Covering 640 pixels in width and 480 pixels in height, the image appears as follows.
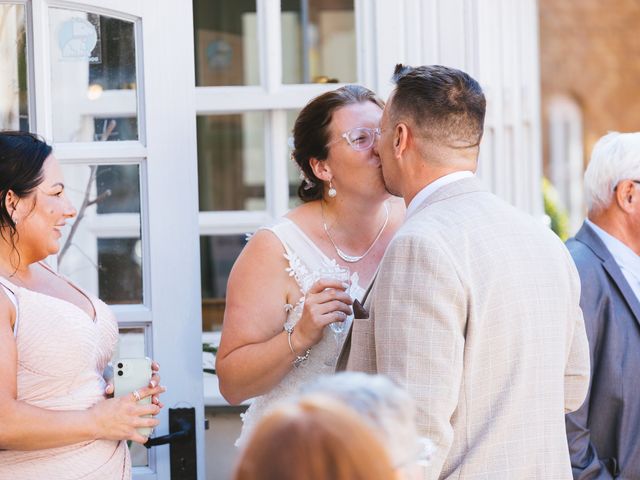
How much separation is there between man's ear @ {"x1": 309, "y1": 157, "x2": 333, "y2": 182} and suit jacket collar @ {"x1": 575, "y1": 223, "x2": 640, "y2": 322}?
2.93ft

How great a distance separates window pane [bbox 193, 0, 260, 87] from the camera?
7809mm

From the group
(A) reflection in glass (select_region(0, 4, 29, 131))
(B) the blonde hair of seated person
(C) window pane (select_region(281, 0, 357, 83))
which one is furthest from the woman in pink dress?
(C) window pane (select_region(281, 0, 357, 83))

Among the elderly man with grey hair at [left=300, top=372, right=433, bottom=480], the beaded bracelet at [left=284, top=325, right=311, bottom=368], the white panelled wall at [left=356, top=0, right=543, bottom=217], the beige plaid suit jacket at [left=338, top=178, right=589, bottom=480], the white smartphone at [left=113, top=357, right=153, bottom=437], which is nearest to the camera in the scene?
the elderly man with grey hair at [left=300, top=372, right=433, bottom=480]

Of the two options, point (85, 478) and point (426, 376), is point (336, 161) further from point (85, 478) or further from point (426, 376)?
point (85, 478)

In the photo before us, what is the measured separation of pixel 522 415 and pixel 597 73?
1446cm

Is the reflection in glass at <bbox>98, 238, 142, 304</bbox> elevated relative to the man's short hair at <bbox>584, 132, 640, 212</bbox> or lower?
lower

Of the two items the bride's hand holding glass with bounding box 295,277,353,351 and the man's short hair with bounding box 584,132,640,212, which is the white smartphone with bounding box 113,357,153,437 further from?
the man's short hair with bounding box 584,132,640,212

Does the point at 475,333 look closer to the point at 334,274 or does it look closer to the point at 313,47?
the point at 334,274

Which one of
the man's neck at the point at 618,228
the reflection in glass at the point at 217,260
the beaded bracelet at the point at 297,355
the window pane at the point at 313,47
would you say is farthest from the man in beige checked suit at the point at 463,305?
the reflection in glass at the point at 217,260

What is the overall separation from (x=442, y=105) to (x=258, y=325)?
80 cm

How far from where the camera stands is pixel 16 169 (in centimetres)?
247

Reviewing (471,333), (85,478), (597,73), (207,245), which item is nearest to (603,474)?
(471,333)

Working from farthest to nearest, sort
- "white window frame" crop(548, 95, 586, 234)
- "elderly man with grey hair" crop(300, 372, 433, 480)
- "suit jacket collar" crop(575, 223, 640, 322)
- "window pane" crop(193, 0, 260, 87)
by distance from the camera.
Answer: "white window frame" crop(548, 95, 586, 234) → "window pane" crop(193, 0, 260, 87) → "suit jacket collar" crop(575, 223, 640, 322) → "elderly man with grey hair" crop(300, 372, 433, 480)

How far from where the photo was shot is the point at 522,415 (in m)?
2.22
